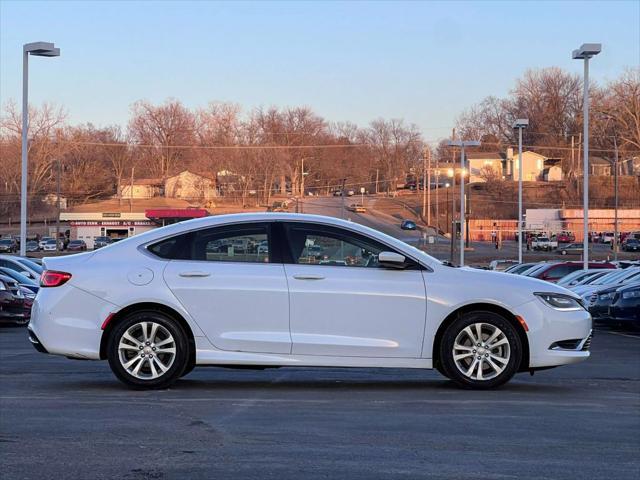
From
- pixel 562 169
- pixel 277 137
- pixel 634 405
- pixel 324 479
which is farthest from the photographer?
pixel 562 169

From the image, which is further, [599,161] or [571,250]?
[599,161]

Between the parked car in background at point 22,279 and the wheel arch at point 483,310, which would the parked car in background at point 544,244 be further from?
the wheel arch at point 483,310

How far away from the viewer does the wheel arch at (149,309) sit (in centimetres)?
923

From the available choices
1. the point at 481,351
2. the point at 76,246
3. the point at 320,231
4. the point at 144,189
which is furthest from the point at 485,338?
the point at 144,189

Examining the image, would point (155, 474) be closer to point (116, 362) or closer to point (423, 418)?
point (423, 418)

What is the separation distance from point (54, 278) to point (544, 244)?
250 ft

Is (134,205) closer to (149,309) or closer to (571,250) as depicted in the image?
(571,250)

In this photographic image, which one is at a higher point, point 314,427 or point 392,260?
point 392,260

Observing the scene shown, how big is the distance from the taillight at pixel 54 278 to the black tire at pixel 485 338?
356cm

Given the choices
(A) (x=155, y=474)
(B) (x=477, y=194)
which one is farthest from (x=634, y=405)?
(B) (x=477, y=194)

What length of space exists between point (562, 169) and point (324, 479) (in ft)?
437

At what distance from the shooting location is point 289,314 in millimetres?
9195

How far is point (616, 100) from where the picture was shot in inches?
4296

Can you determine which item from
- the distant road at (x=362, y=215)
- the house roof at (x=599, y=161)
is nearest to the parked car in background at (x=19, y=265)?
the distant road at (x=362, y=215)
